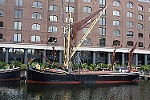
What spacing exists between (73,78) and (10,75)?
449 inches

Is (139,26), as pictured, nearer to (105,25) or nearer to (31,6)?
(105,25)

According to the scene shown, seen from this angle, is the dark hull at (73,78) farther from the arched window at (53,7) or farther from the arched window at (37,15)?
→ the arched window at (53,7)

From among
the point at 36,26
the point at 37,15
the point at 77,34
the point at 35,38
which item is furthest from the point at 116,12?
the point at 35,38

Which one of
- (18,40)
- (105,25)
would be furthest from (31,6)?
(105,25)

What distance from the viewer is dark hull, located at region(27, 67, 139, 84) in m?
43.7

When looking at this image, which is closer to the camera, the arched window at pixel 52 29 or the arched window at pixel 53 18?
the arched window at pixel 52 29

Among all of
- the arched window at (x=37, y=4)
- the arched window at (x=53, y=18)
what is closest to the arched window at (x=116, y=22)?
the arched window at (x=53, y=18)

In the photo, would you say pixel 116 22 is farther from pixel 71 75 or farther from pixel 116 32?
pixel 71 75

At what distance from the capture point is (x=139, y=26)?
7544 cm

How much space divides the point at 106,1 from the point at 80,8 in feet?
26.6

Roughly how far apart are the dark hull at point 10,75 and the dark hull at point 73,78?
154 inches

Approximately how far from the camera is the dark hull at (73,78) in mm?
43719

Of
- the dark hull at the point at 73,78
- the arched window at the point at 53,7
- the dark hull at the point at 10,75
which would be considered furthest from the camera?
the arched window at the point at 53,7

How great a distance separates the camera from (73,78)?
4531cm
